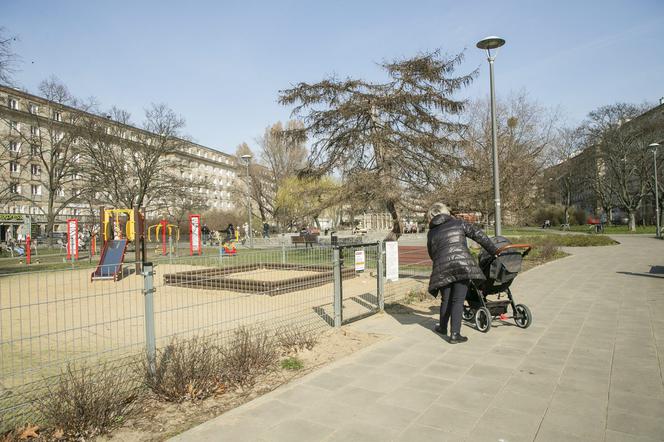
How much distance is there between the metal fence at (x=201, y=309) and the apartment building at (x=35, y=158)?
61.9 ft

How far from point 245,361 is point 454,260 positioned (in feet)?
8.86

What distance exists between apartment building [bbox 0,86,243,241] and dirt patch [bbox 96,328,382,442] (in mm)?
23428

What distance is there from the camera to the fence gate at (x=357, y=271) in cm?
648

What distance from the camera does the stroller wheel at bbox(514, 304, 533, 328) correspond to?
6.07 metres

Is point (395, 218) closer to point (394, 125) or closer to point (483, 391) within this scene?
point (394, 125)

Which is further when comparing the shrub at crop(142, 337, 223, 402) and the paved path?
the shrub at crop(142, 337, 223, 402)

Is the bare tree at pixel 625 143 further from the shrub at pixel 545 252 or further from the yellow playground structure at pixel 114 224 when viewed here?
the yellow playground structure at pixel 114 224

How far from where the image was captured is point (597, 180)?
4778 centimetres

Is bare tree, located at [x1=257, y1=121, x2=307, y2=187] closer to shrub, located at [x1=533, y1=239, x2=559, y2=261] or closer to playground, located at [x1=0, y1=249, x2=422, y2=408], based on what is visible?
shrub, located at [x1=533, y1=239, x2=559, y2=261]

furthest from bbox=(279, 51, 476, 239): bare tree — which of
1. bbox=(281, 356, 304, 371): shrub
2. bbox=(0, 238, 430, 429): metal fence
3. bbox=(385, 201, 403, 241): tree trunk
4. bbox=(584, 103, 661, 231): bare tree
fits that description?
bbox=(584, 103, 661, 231): bare tree

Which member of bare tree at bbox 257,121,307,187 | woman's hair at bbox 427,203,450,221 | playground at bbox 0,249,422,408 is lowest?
playground at bbox 0,249,422,408

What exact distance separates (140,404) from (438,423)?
2.42 metres

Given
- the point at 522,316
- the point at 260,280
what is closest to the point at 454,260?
the point at 522,316

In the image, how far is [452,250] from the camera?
17.5 feet
